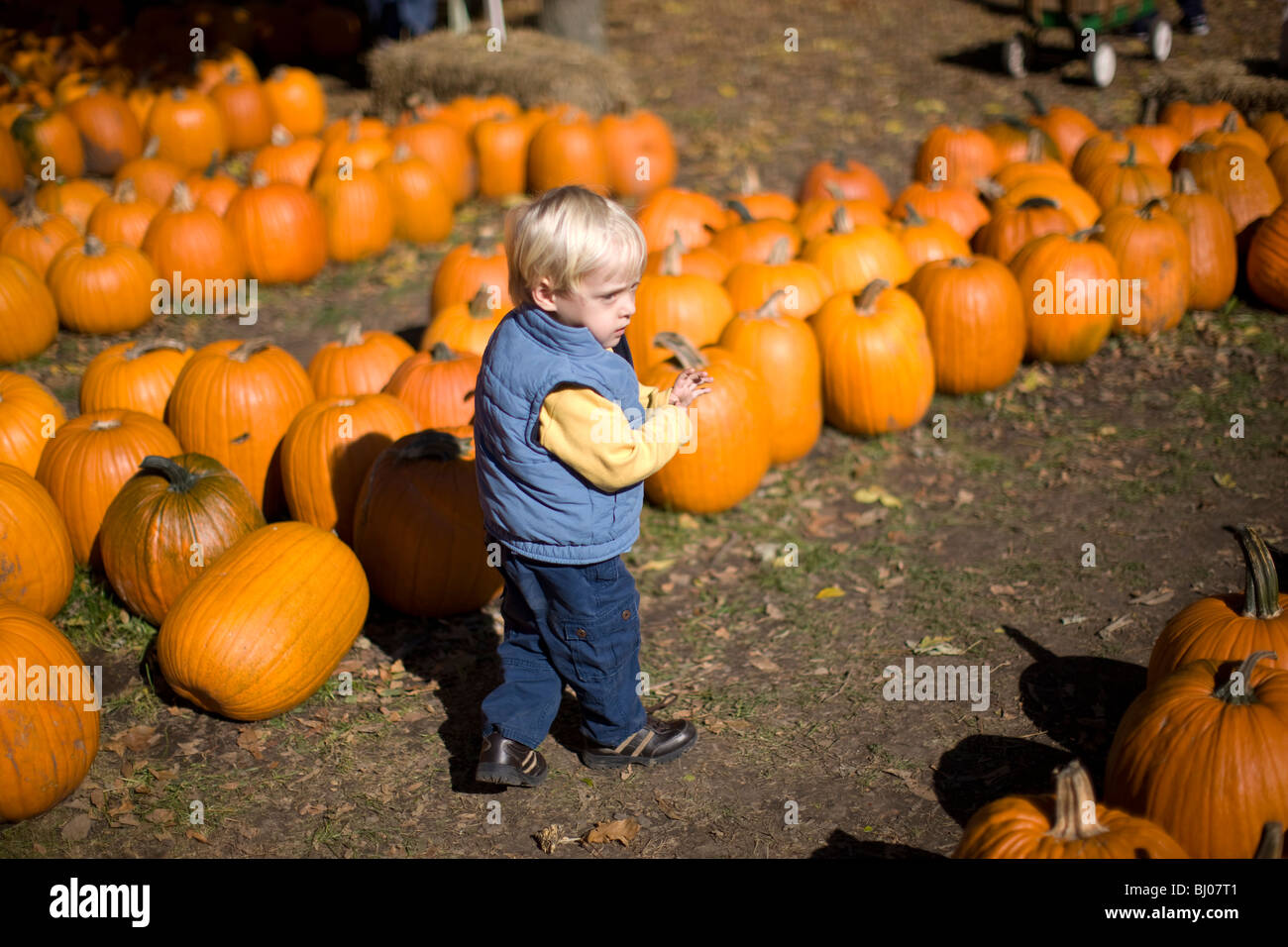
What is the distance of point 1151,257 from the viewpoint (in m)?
6.45

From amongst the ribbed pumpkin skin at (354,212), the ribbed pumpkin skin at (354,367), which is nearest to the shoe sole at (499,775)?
the ribbed pumpkin skin at (354,367)

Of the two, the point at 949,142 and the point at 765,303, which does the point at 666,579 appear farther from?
the point at 949,142

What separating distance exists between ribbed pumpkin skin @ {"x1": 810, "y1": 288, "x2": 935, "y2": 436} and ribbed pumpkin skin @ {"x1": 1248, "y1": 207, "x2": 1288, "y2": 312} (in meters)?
2.58

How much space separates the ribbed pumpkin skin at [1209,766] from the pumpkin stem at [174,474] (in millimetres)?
3522

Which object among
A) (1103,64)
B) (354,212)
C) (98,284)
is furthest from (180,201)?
(1103,64)

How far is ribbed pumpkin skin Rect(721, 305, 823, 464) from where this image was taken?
556 cm

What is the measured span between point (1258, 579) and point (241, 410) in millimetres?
4181

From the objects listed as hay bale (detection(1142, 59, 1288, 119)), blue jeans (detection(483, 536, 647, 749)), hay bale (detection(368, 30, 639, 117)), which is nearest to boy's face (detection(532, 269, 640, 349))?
blue jeans (detection(483, 536, 647, 749))

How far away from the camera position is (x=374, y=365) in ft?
18.1

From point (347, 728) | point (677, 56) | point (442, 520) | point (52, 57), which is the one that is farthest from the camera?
point (677, 56)

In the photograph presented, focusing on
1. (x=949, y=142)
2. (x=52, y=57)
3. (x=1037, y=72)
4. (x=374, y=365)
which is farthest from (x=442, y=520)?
(x=1037, y=72)

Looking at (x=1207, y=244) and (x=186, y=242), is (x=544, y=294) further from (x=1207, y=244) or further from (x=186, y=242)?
(x=1207, y=244)
